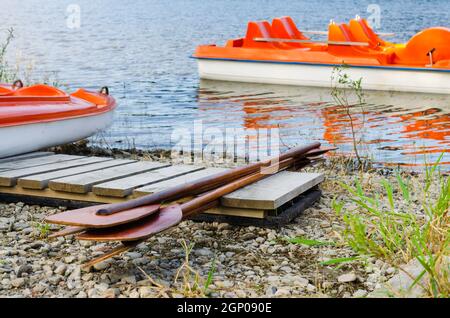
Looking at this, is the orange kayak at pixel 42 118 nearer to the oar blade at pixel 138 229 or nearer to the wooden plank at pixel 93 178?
the wooden plank at pixel 93 178

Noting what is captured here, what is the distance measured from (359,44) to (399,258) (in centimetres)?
1017

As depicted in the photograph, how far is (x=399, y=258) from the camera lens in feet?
13.0

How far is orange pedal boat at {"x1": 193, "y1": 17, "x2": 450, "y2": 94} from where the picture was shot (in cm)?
1341

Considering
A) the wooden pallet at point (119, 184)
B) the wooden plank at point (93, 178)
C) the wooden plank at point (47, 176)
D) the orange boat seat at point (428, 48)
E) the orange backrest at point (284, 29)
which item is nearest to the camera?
the wooden pallet at point (119, 184)

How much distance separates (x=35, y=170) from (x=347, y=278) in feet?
8.80

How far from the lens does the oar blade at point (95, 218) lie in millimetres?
3578

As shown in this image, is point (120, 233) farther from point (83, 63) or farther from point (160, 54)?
point (160, 54)

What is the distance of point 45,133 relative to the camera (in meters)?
6.37

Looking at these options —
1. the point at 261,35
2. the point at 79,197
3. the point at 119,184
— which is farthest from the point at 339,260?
the point at 261,35

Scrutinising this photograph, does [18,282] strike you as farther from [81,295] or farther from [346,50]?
[346,50]

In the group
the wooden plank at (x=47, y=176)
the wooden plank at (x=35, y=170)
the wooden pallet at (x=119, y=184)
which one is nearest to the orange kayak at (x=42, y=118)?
the wooden pallet at (x=119, y=184)

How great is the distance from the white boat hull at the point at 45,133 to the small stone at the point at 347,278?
3.24 metres

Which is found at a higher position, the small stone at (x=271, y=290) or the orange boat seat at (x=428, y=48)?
the orange boat seat at (x=428, y=48)
